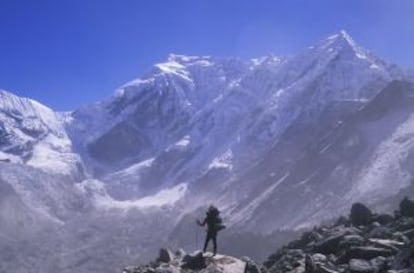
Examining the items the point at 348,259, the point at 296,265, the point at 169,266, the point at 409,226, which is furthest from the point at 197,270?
the point at 409,226

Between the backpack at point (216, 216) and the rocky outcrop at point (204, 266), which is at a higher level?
the backpack at point (216, 216)

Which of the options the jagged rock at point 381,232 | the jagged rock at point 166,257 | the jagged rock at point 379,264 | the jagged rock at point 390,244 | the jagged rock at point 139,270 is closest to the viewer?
the jagged rock at point 379,264

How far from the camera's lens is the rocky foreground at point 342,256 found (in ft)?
110

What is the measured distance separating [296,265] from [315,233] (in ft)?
49.0

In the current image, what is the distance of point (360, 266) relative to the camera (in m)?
33.7

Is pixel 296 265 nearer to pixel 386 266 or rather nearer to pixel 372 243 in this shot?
pixel 372 243

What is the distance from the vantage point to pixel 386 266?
31.8m

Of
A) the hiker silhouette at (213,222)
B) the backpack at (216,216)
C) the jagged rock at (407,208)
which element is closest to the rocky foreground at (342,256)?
the jagged rock at (407,208)

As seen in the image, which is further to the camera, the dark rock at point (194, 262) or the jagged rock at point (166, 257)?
the jagged rock at point (166, 257)

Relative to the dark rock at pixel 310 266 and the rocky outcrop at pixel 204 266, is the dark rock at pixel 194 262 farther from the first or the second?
the dark rock at pixel 310 266

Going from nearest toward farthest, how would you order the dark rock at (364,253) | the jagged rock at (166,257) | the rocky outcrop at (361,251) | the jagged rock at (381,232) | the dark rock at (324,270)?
the rocky outcrop at (361,251) < the dark rock at (324,270) < the dark rock at (364,253) < the jagged rock at (381,232) < the jagged rock at (166,257)

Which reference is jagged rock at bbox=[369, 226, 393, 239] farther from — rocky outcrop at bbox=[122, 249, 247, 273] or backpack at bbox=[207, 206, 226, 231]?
backpack at bbox=[207, 206, 226, 231]

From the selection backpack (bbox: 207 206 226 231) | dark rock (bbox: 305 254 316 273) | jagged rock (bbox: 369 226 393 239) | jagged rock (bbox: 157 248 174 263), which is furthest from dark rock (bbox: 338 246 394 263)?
jagged rock (bbox: 157 248 174 263)

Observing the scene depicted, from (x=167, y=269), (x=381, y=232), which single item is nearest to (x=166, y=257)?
(x=167, y=269)
